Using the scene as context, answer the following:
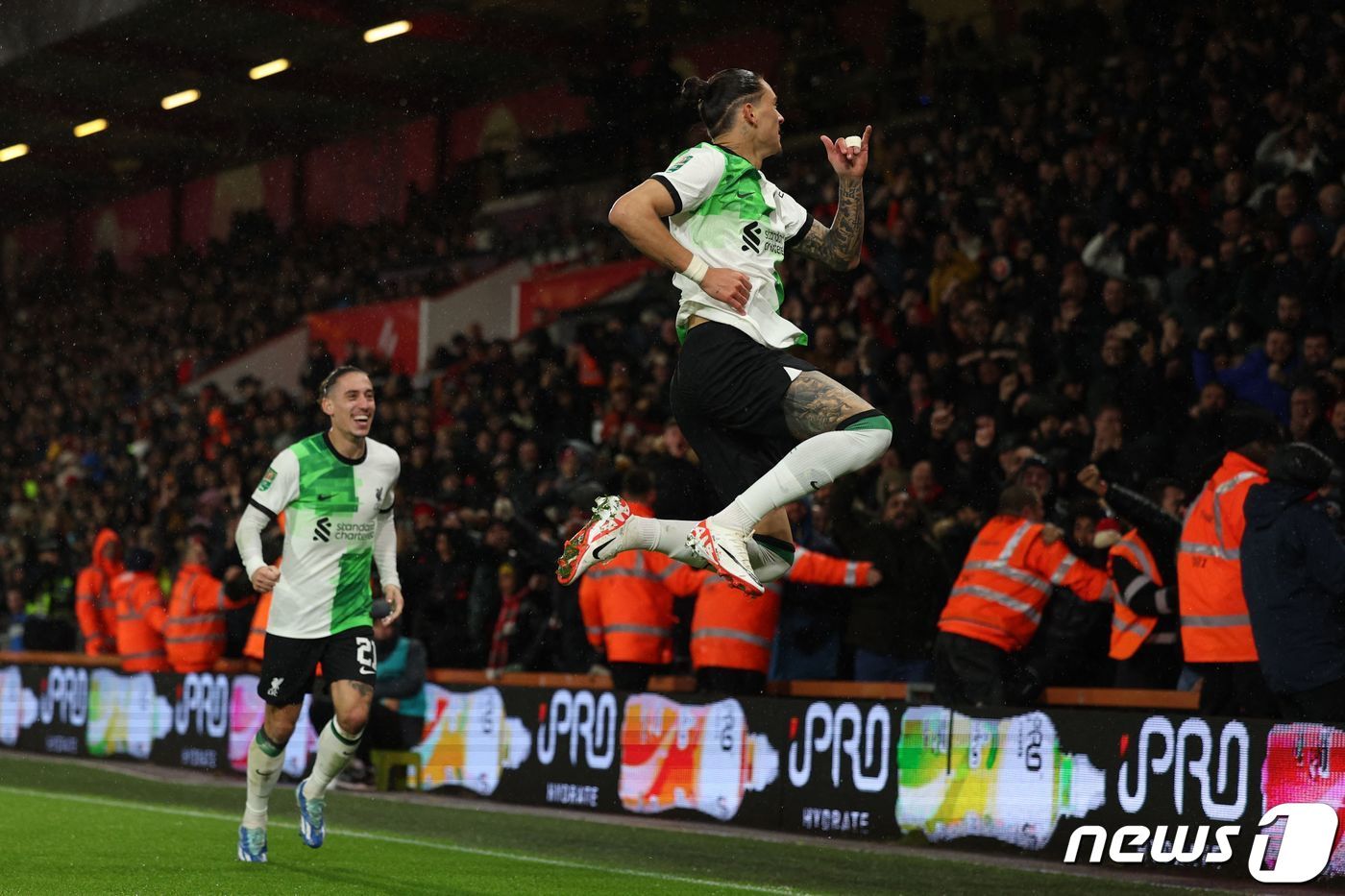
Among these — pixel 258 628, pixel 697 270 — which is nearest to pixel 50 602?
pixel 258 628

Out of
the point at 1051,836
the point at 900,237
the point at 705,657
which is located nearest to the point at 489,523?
the point at 705,657

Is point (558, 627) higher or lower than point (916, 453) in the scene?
lower

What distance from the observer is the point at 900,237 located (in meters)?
15.2

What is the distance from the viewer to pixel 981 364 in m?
12.6

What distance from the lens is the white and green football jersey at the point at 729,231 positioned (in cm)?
598

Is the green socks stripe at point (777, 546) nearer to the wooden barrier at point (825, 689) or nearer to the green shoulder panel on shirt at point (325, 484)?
the green shoulder panel on shirt at point (325, 484)

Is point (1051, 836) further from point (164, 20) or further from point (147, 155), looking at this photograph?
point (147, 155)

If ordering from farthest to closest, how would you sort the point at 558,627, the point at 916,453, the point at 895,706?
1. the point at 558,627
2. the point at 916,453
3. the point at 895,706

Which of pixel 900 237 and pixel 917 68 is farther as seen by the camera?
pixel 917 68

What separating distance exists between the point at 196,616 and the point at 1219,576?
31.9 feet

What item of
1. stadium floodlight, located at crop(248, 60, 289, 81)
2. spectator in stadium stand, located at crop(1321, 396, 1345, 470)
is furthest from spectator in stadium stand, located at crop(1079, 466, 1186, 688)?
stadium floodlight, located at crop(248, 60, 289, 81)

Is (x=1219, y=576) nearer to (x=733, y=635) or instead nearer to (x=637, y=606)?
(x=733, y=635)

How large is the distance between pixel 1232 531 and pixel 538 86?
1908cm

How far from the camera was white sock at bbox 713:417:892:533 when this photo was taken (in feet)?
19.1
